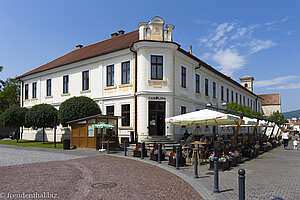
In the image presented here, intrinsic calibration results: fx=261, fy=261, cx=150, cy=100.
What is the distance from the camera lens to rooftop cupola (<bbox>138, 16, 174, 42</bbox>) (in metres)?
21.3

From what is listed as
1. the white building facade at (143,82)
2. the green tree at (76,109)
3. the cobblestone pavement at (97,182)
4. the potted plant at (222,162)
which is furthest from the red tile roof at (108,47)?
the potted plant at (222,162)

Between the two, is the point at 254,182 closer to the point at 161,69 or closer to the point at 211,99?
the point at 161,69

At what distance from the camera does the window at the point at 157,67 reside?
70.3ft

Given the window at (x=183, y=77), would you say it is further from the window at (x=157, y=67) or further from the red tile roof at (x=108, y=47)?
the red tile roof at (x=108, y=47)

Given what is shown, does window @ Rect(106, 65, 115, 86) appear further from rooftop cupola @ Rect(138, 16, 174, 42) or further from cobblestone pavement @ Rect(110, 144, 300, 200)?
cobblestone pavement @ Rect(110, 144, 300, 200)

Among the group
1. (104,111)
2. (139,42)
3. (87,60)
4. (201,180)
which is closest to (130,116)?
(104,111)

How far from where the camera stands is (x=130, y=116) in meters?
21.7

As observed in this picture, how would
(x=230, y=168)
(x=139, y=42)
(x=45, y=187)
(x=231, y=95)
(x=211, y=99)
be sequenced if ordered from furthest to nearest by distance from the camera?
(x=231, y=95) < (x=211, y=99) < (x=139, y=42) < (x=230, y=168) < (x=45, y=187)

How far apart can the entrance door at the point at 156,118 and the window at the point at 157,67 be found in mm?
2156

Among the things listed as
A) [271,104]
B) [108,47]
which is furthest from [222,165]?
[271,104]

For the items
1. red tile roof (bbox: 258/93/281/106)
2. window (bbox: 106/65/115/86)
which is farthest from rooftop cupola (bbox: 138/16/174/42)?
red tile roof (bbox: 258/93/281/106)

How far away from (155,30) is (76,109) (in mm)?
9313

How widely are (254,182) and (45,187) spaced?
Result: 6247mm

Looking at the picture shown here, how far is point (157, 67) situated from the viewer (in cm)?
2152
